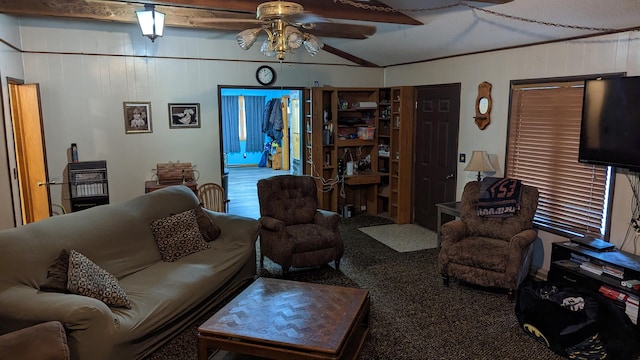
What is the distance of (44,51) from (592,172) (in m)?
5.95

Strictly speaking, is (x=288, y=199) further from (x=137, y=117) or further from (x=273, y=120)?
(x=273, y=120)

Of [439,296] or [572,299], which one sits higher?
[572,299]

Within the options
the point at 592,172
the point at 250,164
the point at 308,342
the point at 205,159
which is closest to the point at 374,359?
the point at 308,342

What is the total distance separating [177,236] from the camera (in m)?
3.70

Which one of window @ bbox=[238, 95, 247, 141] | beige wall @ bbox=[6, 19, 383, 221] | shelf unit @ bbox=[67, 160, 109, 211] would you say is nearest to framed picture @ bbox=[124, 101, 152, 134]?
beige wall @ bbox=[6, 19, 383, 221]

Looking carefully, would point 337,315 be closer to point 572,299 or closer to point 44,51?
point 572,299

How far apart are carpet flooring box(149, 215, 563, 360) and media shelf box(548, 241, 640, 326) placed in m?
0.53

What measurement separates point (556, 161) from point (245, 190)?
6061 mm

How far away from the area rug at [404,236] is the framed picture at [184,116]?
2715 millimetres

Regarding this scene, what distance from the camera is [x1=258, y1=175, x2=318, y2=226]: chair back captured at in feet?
14.8

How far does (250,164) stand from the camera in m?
12.3

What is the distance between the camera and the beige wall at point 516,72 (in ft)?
11.7

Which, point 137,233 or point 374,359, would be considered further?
point 137,233

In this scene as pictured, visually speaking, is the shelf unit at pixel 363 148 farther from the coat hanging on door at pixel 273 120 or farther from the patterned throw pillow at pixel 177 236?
the coat hanging on door at pixel 273 120
